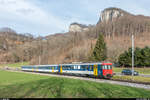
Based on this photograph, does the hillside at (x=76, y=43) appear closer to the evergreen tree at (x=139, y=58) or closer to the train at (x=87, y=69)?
the evergreen tree at (x=139, y=58)

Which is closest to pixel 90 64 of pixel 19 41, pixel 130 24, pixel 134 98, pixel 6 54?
pixel 134 98

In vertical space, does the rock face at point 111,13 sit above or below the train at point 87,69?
above

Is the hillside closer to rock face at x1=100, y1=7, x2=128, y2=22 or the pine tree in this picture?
the pine tree

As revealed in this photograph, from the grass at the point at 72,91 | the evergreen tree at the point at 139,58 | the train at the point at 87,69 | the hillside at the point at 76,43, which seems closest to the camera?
the grass at the point at 72,91

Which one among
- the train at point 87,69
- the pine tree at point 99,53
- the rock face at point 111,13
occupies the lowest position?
the train at point 87,69

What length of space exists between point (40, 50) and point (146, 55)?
266 feet

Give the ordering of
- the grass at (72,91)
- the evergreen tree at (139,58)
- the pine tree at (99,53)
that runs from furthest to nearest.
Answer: the pine tree at (99,53)
the evergreen tree at (139,58)
the grass at (72,91)

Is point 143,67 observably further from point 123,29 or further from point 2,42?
point 2,42

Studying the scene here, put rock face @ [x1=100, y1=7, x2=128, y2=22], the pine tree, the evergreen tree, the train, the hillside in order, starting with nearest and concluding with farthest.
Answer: the train, the evergreen tree, the pine tree, the hillside, rock face @ [x1=100, y1=7, x2=128, y2=22]

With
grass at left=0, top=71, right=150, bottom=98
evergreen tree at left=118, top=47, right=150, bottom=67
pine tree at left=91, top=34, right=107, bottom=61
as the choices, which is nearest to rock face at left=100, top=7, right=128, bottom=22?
pine tree at left=91, top=34, right=107, bottom=61

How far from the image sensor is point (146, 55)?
45031mm

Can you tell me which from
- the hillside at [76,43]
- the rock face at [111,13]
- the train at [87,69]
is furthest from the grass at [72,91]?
the rock face at [111,13]

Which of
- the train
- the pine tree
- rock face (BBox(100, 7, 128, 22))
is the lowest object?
the train

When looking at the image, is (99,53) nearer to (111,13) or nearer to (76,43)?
Result: (76,43)
